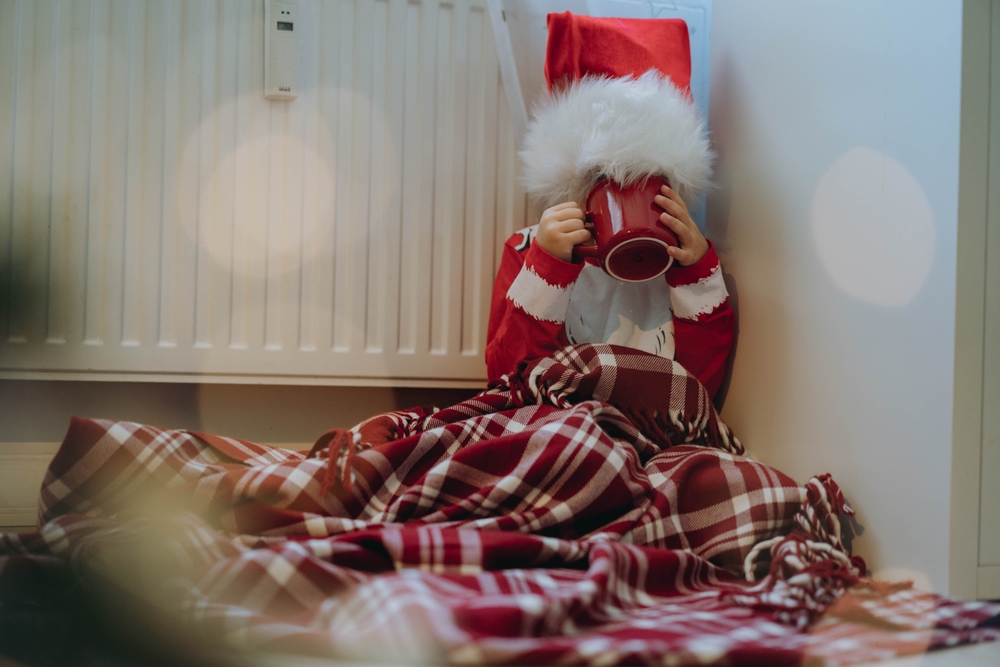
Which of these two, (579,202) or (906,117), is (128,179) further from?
(906,117)

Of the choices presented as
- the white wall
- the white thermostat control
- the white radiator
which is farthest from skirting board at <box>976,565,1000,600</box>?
the white thermostat control

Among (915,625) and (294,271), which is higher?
(294,271)

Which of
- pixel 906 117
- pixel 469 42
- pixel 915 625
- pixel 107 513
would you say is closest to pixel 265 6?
pixel 469 42

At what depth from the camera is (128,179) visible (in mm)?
875

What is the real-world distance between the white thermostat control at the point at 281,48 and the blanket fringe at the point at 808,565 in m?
0.82

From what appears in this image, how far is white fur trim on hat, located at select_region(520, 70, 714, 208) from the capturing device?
0.71 m

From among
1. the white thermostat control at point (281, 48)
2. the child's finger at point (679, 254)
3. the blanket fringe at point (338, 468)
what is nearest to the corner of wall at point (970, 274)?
the child's finger at point (679, 254)

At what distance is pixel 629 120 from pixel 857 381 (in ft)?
1.18

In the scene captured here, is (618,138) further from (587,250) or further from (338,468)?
(338,468)

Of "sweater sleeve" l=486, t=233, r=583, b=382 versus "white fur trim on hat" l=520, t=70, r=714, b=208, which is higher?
"white fur trim on hat" l=520, t=70, r=714, b=208

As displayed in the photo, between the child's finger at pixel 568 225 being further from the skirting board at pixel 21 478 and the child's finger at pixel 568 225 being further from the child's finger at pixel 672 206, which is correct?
the skirting board at pixel 21 478

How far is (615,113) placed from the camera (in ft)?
2.36

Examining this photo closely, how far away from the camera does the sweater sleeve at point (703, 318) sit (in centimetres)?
77

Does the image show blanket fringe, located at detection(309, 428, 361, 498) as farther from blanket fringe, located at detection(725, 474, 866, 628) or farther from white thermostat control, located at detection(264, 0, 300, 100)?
white thermostat control, located at detection(264, 0, 300, 100)
